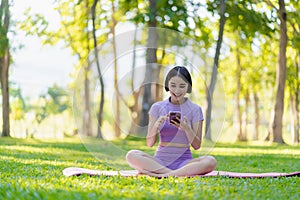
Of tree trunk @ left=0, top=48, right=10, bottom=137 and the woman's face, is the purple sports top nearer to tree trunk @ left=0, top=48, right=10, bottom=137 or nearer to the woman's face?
the woman's face

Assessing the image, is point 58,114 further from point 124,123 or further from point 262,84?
point 124,123

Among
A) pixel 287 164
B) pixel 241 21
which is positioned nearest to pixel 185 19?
pixel 241 21

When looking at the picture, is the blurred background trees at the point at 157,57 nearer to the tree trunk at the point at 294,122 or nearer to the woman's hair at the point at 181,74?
the tree trunk at the point at 294,122

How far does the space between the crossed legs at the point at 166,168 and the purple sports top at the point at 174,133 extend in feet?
0.23

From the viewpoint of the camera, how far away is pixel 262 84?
2472 centimetres

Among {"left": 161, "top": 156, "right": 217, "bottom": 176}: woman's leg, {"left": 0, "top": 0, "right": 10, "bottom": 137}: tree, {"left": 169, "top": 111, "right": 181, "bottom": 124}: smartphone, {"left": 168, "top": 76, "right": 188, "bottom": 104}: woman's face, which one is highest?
{"left": 0, "top": 0, "right": 10, "bottom": 137}: tree

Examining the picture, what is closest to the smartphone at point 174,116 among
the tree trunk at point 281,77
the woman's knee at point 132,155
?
the woman's knee at point 132,155

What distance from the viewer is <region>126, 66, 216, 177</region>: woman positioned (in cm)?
468

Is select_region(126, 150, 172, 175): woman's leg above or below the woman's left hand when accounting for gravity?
below

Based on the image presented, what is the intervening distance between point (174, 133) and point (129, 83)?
96 centimetres

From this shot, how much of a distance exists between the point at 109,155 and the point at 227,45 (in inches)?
614

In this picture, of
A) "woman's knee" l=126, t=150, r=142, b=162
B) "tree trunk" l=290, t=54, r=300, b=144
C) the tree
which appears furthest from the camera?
"tree trunk" l=290, t=54, r=300, b=144

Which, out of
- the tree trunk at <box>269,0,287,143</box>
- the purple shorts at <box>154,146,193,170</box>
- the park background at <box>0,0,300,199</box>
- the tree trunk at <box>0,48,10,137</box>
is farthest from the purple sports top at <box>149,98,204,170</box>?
the tree trunk at <box>0,48,10,137</box>

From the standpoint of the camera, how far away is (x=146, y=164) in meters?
4.73
